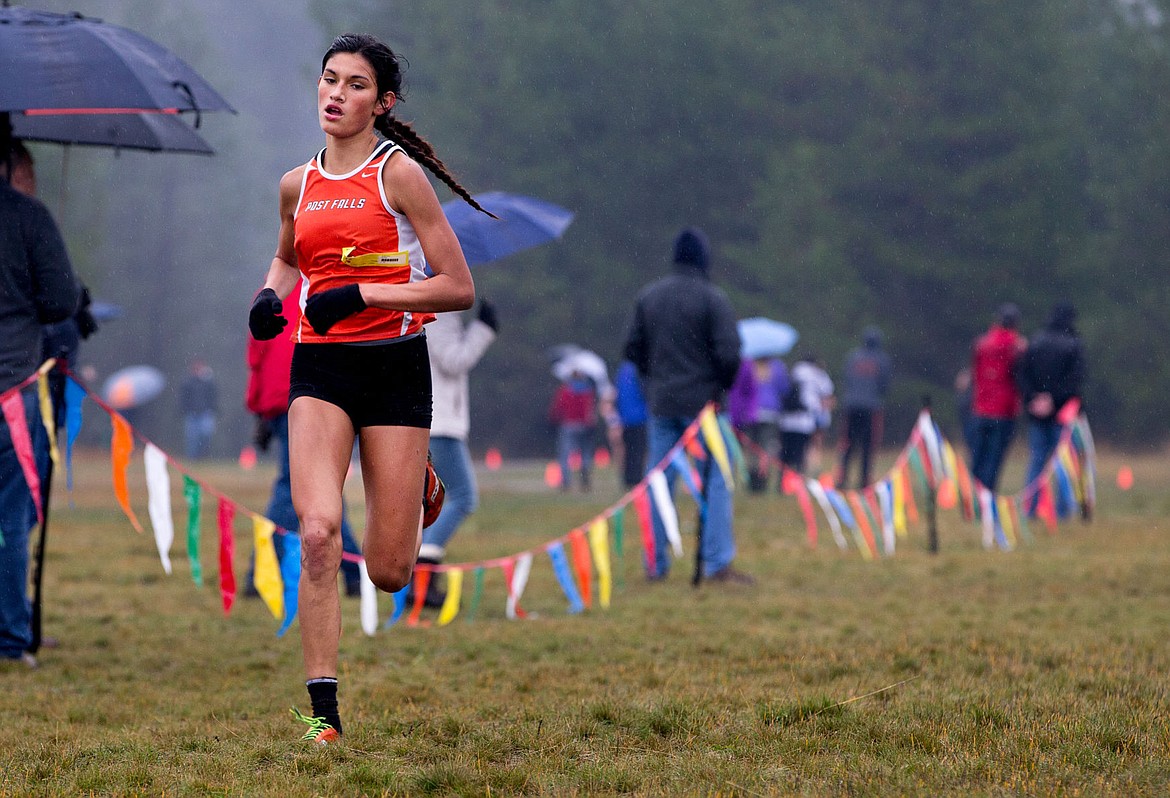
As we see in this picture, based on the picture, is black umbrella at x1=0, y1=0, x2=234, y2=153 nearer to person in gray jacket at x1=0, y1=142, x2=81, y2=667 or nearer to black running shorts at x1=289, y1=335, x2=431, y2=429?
person in gray jacket at x1=0, y1=142, x2=81, y2=667

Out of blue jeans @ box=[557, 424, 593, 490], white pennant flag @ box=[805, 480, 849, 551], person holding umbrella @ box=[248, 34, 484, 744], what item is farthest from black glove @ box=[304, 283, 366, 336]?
blue jeans @ box=[557, 424, 593, 490]

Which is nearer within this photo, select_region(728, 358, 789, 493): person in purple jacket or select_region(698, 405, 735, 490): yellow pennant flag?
select_region(698, 405, 735, 490): yellow pennant flag

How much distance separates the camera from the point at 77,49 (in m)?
5.64

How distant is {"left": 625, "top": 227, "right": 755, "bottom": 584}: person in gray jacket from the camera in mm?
9266

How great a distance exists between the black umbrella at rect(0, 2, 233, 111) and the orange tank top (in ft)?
4.85

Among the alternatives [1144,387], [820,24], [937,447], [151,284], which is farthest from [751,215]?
[937,447]

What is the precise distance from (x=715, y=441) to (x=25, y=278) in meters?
4.32

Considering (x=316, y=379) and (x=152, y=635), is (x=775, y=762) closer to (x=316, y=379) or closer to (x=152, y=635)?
(x=316, y=379)

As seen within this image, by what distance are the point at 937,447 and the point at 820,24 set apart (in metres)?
27.7

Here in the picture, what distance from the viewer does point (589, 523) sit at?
9492 millimetres

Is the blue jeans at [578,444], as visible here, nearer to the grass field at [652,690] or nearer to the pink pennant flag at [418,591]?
the grass field at [652,690]

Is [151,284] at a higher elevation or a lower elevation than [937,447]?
higher

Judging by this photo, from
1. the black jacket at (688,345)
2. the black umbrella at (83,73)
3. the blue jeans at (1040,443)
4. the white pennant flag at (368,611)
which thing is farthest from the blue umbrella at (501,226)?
the blue jeans at (1040,443)

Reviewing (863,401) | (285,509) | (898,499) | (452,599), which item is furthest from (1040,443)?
(285,509)
